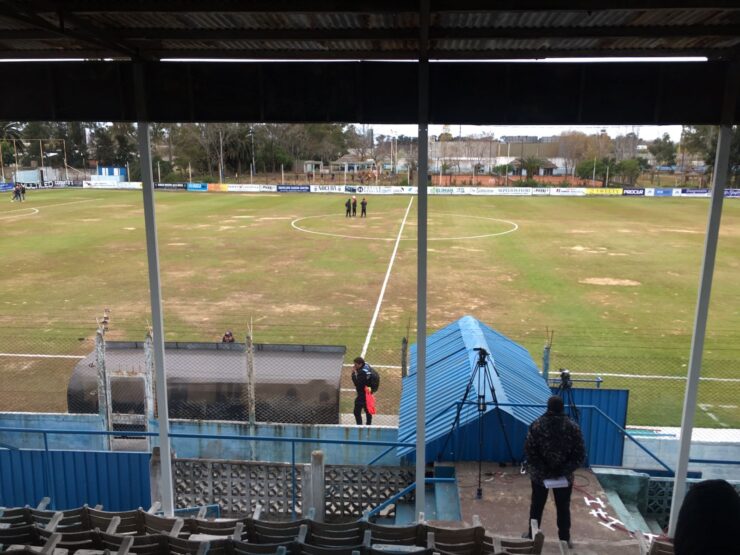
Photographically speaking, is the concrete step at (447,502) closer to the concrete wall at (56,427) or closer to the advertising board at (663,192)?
the concrete wall at (56,427)

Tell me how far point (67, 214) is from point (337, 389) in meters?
41.3

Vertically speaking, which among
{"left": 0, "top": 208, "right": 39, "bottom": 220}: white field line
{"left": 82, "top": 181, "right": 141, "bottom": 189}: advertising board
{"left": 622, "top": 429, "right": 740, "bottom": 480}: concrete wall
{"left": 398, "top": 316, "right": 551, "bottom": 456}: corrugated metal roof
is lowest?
{"left": 622, "top": 429, "right": 740, "bottom": 480}: concrete wall

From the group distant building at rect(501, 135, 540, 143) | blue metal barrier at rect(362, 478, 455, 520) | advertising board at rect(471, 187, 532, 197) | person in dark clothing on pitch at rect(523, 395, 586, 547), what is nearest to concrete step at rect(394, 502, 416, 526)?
blue metal barrier at rect(362, 478, 455, 520)

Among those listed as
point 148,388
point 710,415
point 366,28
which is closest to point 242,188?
point 148,388

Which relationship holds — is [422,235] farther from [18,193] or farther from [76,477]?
[18,193]

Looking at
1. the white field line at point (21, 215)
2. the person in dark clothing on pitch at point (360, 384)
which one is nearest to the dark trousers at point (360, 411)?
the person in dark clothing on pitch at point (360, 384)

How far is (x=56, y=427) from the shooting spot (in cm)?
1048

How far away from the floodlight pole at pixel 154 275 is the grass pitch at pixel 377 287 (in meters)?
7.03

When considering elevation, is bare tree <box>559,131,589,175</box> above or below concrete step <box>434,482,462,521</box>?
above

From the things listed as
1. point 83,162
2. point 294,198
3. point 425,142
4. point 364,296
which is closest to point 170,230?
point 364,296

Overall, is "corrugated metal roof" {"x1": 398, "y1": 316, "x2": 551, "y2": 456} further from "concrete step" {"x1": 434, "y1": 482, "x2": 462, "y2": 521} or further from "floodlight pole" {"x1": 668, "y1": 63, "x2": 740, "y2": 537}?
"floodlight pole" {"x1": 668, "y1": 63, "x2": 740, "y2": 537}

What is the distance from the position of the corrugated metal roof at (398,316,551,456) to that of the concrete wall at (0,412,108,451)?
17.2 feet

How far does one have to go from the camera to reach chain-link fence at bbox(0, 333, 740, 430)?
11.2m

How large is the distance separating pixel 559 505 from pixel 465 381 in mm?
3968
